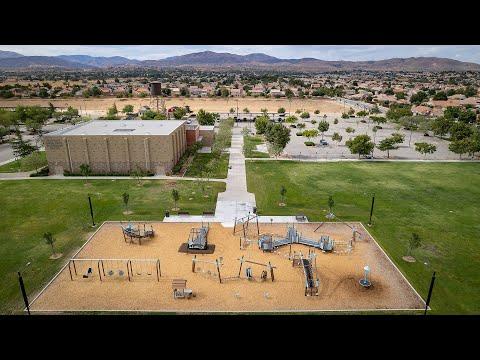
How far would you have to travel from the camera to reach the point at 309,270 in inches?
828

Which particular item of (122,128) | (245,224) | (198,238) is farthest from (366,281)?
(122,128)

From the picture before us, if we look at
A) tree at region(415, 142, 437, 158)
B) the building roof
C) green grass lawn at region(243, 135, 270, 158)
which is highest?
the building roof

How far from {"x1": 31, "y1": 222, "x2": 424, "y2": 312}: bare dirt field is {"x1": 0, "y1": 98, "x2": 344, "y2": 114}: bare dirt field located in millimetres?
74480

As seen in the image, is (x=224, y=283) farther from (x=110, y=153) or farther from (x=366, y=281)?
(x=110, y=153)

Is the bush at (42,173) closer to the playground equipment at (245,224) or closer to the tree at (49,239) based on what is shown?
the tree at (49,239)

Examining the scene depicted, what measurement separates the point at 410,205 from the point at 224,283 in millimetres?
19927

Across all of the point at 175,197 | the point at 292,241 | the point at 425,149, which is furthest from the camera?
the point at 425,149

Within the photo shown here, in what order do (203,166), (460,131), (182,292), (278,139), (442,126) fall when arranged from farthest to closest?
(442,126), (460,131), (278,139), (203,166), (182,292)

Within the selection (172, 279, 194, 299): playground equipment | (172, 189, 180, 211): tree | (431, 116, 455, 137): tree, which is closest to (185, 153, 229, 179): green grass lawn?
(172, 189, 180, 211): tree

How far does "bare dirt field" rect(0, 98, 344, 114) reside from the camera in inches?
3871

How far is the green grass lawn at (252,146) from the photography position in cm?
4778

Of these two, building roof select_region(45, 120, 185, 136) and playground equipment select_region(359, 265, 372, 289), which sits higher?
building roof select_region(45, 120, 185, 136)

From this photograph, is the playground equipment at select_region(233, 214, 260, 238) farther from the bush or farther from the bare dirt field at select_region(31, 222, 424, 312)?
the bush

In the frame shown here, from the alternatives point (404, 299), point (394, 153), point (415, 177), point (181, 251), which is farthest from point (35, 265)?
point (394, 153)
